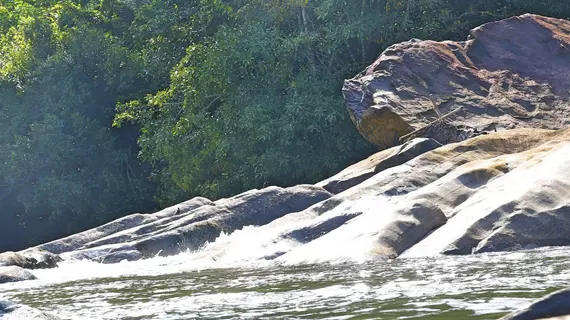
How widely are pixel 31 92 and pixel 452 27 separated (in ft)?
48.2

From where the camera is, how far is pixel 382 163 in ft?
61.4

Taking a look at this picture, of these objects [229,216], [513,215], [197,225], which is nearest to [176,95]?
[229,216]

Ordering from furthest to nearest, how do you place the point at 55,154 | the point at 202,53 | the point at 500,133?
1. the point at 55,154
2. the point at 202,53
3. the point at 500,133

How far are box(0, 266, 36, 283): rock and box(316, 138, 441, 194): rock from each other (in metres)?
5.84

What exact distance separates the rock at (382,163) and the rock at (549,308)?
522 inches

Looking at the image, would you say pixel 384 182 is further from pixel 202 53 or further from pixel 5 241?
pixel 5 241

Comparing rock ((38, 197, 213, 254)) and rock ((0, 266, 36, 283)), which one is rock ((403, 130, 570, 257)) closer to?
rock ((0, 266, 36, 283))

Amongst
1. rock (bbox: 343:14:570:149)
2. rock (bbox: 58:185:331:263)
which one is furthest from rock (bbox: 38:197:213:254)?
rock (bbox: 343:14:570:149)

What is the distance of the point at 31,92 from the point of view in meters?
34.3

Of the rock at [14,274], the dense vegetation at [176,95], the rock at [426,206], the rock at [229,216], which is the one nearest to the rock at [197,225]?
the rock at [229,216]

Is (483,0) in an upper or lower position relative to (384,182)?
upper

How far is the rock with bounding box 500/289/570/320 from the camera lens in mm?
5254

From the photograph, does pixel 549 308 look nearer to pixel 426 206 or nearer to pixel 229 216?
pixel 426 206

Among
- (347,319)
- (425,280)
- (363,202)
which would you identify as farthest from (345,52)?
(347,319)
